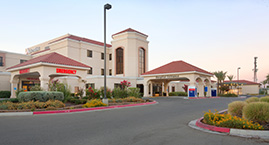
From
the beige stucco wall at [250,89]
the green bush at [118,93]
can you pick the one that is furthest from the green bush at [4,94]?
the beige stucco wall at [250,89]

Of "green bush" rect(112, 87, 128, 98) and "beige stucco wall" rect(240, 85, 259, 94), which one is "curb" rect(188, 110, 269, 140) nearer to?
"green bush" rect(112, 87, 128, 98)

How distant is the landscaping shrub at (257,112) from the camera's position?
790cm

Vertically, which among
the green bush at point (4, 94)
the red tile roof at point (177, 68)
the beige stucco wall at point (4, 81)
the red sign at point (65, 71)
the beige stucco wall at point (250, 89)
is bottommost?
the beige stucco wall at point (250, 89)

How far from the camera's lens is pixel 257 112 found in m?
8.07

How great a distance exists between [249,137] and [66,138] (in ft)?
20.5

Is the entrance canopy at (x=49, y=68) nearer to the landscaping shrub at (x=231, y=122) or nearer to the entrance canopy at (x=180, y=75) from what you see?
the entrance canopy at (x=180, y=75)

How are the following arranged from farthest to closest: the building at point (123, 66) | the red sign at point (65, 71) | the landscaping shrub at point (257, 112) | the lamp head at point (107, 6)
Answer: the building at point (123, 66) → the red sign at point (65, 71) → the lamp head at point (107, 6) → the landscaping shrub at point (257, 112)

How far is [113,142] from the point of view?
6.14 meters

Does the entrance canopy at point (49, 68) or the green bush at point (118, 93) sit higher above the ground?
the entrance canopy at point (49, 68)

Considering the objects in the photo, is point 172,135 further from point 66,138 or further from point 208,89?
point 208,89

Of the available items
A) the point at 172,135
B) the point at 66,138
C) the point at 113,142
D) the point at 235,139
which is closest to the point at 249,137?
the point at 235,139

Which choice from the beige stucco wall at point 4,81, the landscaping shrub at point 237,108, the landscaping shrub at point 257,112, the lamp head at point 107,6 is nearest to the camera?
the landscaping shrub at point 257,112

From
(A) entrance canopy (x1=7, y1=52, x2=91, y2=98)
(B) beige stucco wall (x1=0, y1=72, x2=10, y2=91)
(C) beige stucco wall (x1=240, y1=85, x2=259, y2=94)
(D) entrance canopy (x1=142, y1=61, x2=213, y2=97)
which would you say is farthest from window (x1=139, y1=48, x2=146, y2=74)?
(C) beige stucco wall (x1=240, y1=85, x2=259, y2=94)

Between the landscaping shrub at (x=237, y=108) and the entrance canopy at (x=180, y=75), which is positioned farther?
the entrance canopy at (x=180, y=75)
